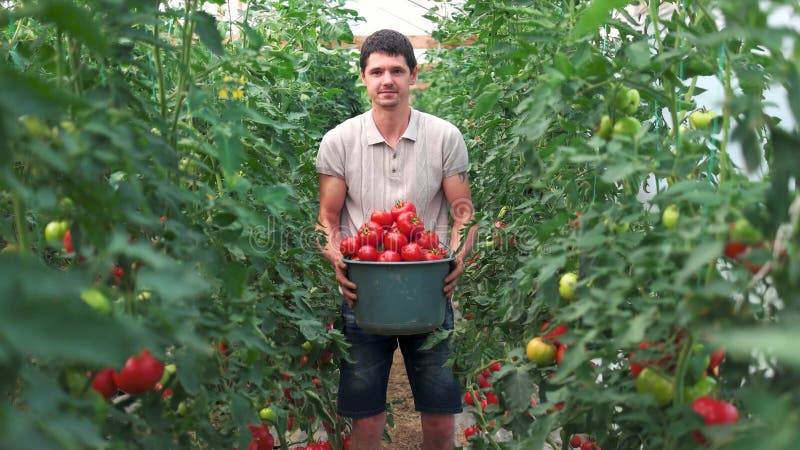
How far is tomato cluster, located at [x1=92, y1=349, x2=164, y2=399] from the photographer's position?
1.01 meters

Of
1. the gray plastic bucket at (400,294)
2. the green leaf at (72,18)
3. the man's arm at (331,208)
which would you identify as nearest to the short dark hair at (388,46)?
the man's arm at (331,208)

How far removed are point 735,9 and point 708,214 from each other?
0.29 m

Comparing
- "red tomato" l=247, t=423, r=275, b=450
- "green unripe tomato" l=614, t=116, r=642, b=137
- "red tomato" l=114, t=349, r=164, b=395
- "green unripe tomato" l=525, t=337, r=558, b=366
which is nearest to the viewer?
"red tomato" l=114, t=349, r=164, b=395

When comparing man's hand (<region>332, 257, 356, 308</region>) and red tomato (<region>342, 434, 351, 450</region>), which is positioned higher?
man's hand (<region>332, 257, 356, 308</region>)

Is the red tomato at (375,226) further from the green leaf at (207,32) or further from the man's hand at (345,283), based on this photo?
the green leaf at (207,32)

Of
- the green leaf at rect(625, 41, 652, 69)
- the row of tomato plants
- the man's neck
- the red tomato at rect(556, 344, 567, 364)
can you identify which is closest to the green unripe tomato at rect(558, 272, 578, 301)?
the row of tomato plants

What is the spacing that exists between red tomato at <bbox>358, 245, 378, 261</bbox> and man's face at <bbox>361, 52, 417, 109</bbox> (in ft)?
1.78

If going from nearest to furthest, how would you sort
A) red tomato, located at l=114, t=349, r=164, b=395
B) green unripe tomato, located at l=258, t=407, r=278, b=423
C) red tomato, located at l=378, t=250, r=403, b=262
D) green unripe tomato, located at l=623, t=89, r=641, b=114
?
red tomato, located at l=114, t=349, r=164, b=395 < green unripe tomato, located at l=623, t=89, r=641, b=114 < green unripe tomato, located at l=258, t=407, r=278, b=423 < red tomato, located at l=378, t=250, r=403, b=262

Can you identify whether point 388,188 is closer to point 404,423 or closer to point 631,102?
point 631,102

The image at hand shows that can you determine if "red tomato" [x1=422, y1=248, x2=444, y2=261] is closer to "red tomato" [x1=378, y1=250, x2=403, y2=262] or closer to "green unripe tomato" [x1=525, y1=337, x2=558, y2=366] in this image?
"red tomato" [x1=378, y1=250, x2=403, y2=262]

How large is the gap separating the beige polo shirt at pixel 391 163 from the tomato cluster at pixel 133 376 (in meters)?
1.39

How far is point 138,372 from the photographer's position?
101cm

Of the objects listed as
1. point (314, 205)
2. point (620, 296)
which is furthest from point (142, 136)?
point (314, 205)

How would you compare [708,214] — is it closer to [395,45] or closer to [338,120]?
[395,45]
